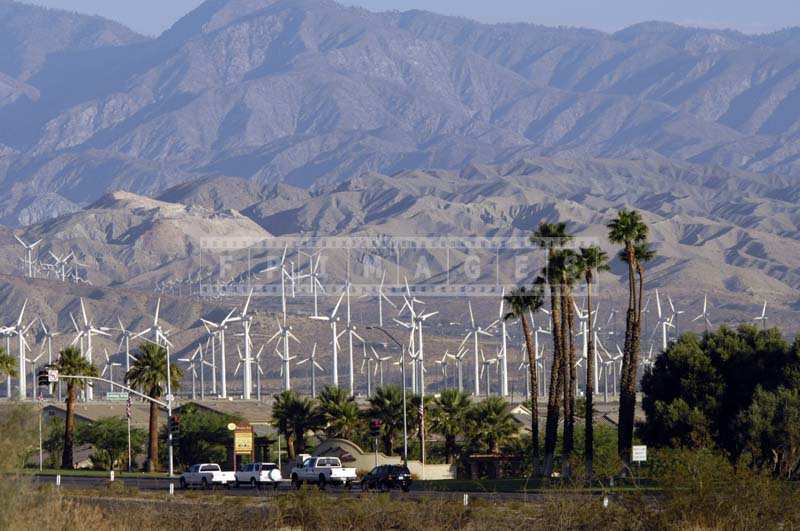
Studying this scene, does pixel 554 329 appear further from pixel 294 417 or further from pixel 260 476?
pixel 294 417

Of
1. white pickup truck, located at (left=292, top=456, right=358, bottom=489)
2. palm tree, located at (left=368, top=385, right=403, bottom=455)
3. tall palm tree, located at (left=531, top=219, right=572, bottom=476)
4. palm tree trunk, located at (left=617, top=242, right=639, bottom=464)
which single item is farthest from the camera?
palm tree, located at (left=368, top=385, right=403, bottom=455)

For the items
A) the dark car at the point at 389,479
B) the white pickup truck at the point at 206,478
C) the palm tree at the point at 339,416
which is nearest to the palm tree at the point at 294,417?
the palm tree at the point at 339,416

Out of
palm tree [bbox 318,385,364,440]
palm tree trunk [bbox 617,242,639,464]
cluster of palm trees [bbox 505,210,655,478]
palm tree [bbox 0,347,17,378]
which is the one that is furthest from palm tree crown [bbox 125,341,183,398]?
palm tree trunk [bbox 617,242,639,464]

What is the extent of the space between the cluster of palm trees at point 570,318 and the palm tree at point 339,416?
1480 centimetres

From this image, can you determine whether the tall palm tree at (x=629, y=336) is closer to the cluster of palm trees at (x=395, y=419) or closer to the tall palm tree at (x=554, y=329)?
the tall palm tree at (x=554, y=329)

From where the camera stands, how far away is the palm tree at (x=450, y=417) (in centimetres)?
10425

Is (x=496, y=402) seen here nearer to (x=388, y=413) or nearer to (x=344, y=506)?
(x=388, y=413)

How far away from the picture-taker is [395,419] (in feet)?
342

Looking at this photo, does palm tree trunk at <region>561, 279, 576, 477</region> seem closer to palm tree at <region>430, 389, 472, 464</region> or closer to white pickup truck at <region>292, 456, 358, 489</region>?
white pickup truck at <region>292, 456, 358, 489</region>

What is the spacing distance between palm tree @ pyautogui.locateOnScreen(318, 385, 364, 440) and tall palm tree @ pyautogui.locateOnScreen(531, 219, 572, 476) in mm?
16899

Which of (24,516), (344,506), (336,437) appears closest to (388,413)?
(336,437)

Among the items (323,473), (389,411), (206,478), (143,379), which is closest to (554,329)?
(323,473)

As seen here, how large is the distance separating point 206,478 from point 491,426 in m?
26.0

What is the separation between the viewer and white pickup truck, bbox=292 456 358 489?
79.7m
